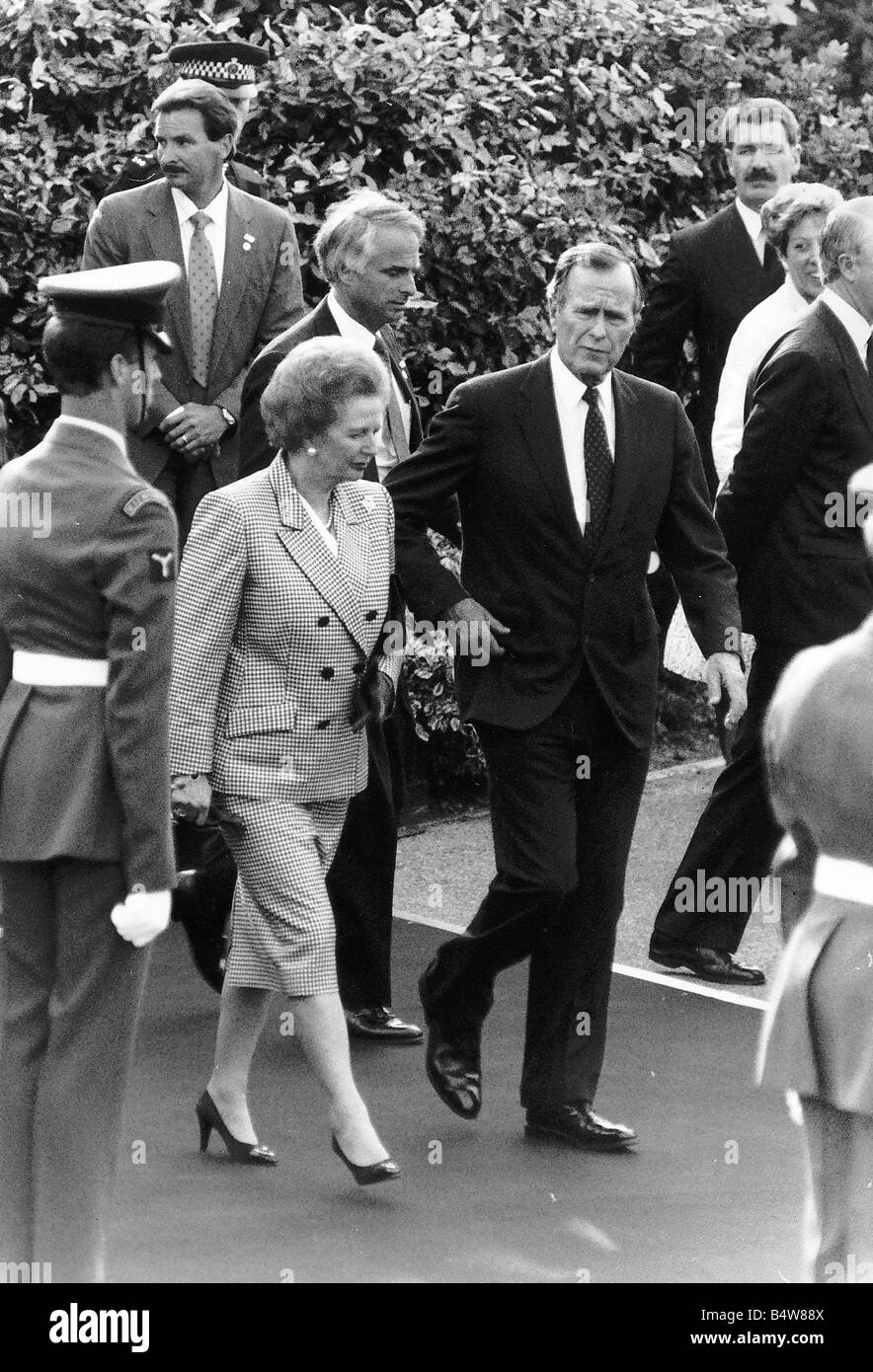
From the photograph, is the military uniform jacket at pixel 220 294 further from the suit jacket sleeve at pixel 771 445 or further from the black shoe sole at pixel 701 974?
the black shoe sole at pixel 701 974

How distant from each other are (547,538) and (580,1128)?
1347 millimetres

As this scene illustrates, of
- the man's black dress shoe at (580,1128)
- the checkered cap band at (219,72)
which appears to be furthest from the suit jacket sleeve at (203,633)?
the checkered cap band at (219,72)

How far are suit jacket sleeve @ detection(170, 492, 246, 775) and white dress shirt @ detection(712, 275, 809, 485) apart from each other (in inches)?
106

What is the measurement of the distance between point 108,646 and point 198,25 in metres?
5.22

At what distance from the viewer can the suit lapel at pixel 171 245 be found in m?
7.67

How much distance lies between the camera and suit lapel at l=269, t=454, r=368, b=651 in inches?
224

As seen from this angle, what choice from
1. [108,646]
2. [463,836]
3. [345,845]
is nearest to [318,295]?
[463,836]

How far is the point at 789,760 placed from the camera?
390cm

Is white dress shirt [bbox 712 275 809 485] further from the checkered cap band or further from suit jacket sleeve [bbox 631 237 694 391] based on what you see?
the checkered cap band

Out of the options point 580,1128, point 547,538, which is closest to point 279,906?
point 580,1128

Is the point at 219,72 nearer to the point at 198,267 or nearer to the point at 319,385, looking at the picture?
the point at 198,267

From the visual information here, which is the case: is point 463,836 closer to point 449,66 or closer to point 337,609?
point 449,66

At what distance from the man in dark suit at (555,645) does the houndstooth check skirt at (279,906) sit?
0.48 m

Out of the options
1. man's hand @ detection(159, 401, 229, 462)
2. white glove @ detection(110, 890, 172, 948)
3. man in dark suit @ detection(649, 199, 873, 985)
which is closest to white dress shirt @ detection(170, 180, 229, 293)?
man's hand @ detection(159, 401, 229, 462)
